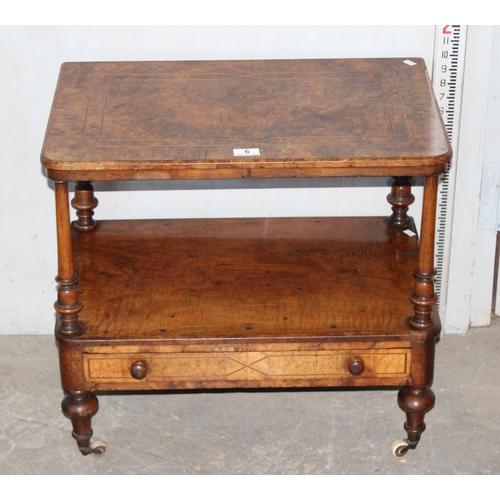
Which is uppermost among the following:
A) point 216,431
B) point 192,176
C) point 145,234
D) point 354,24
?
point 354,24

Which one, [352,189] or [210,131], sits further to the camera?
[352,189]

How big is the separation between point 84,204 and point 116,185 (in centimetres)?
25

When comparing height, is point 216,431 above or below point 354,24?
below

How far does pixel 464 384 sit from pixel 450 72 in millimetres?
1390

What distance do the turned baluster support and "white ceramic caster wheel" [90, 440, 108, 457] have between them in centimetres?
54

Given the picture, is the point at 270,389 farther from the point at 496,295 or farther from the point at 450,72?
the point at 450,72

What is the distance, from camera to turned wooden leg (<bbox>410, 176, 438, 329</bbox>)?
3.35m

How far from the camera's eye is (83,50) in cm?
404

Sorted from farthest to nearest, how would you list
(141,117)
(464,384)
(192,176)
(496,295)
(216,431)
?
(496,295), (464,384), (216,431), (141,117), (192,176)

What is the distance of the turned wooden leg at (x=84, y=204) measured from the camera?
162 inches

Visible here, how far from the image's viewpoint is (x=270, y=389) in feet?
13.8

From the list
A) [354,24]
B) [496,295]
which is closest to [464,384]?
[496,295]

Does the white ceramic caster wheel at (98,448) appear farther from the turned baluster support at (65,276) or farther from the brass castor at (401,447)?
the brass castor at (401,447)

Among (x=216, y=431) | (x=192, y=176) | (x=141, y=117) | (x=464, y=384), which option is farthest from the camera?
(x=464, y=384)
